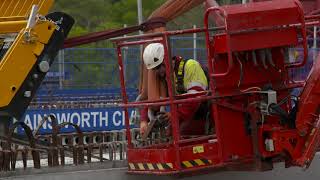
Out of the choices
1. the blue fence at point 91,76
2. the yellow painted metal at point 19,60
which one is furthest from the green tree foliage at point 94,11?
the yellow painted metal at point 19,60

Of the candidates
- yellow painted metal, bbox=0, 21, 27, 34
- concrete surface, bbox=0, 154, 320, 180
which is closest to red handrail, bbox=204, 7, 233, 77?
concrete surface, bbox=0, 154, 320, 180

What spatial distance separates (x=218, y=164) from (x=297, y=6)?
67.7 inches

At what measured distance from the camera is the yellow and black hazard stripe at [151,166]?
25.2 feet

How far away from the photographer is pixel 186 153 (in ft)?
25.1

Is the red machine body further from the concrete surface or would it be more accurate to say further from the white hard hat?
the concrete surface

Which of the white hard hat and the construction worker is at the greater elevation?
the white hard hat

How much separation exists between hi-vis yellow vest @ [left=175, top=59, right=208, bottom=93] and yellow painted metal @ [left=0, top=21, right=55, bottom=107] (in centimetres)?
147

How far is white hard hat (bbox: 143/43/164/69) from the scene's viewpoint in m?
7.99

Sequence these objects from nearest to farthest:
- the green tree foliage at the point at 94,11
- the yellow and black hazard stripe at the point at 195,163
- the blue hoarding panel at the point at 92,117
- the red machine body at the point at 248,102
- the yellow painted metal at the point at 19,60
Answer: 1. the red machine body at the point at 248,102
2. the yellow and black hazard stripe at the point at 195,163
3. the yellow painted metal at the point at 19,60
4. the blue hoarding panel at the point at 92,117
5. the green tree foliage at the point at 94,11

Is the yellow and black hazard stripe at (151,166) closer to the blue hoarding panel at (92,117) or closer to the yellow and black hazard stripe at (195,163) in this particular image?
the yellow and black hazard stripe at (195,163)

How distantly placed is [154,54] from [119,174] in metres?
1.30

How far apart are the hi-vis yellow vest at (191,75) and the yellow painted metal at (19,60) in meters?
1.47

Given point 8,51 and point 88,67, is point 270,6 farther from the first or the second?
point 88,67

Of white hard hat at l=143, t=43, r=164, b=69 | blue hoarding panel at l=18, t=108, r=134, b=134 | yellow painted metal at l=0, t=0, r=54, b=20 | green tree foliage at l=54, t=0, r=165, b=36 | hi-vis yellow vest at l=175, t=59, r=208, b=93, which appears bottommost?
blue hoarding panel at l=18, t=108, r=134, b=134
